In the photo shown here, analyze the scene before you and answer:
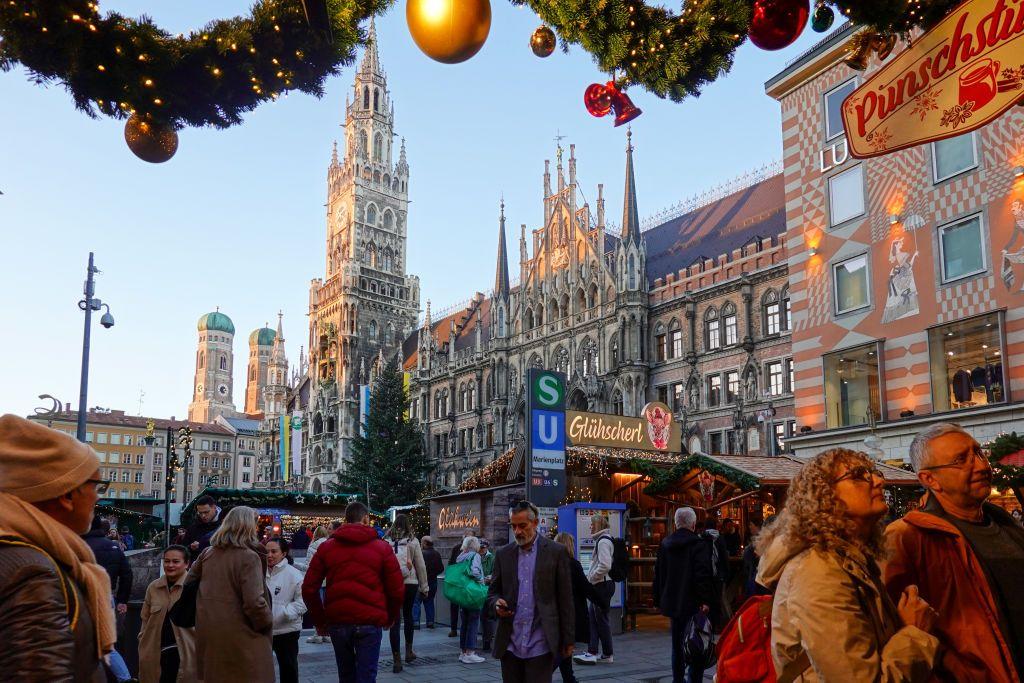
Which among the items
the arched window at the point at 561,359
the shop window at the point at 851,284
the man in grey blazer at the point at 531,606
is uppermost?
the arched window at the point at 561,359

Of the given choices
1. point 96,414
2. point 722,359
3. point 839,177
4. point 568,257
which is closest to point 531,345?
point 568,257

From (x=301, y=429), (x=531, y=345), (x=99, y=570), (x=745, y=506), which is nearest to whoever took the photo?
(x=99, y=570)

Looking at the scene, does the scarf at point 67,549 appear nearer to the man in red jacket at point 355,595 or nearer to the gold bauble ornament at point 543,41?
the gold bauble ornament at point 543,41

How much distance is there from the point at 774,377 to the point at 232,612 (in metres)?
32.6

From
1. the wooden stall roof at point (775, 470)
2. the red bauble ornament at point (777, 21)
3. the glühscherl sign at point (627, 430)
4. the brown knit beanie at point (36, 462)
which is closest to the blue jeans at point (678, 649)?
the wooden stall roof at point (775, 470)

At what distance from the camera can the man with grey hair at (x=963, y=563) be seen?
Result: 3.22m

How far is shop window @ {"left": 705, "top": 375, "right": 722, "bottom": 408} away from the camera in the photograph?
38050 mm

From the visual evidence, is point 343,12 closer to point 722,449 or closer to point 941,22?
point 941,22

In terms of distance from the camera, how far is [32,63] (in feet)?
11.0

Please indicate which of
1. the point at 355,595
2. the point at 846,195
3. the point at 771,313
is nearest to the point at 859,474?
the point at 355,595

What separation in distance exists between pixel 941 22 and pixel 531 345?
45555 millimetres

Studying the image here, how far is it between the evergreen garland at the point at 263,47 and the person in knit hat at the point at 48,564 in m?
1.73

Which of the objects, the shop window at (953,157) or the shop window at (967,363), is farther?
the shop window at (953,157)

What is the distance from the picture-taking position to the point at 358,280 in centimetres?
7281
